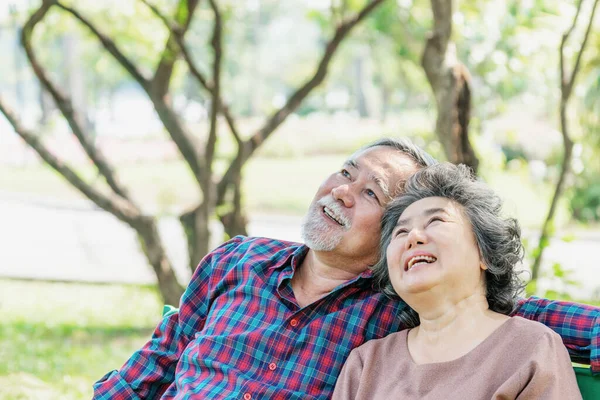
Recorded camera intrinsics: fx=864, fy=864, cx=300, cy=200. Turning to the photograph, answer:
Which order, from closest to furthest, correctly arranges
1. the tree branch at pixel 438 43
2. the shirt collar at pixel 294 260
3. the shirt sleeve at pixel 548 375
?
the shirt sleeve at pixel 548 375 < the shirt collar at pixel 294 260 < the tree branch at pixel 438 43

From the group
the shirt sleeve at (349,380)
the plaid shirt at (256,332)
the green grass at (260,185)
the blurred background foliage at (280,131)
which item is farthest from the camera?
the green grass at (260,185)

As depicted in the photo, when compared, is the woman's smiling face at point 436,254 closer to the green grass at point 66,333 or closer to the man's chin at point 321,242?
the man's chin at point 321,242

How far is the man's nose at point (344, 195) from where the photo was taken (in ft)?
8.30

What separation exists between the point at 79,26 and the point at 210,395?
16.4 ft

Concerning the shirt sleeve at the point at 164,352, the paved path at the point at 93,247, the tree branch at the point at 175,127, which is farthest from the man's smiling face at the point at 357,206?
the paved path at the point at 93,247

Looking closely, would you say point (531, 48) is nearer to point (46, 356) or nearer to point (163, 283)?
point (163, 283)

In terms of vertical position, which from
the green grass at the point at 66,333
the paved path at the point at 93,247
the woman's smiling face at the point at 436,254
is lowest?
the paved path at the point at 93,247

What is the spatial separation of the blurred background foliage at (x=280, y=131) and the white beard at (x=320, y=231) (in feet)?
1.68

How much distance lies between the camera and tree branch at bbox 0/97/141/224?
5.50 meters

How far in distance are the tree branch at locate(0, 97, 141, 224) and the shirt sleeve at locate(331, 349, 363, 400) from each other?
11.8 feet

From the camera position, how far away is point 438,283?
2.09 m

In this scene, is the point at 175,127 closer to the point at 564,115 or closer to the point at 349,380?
the point at 564,115

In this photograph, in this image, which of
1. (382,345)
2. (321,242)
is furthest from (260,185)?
(382,345)

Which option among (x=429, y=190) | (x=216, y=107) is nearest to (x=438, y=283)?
(x=429, y=190)
